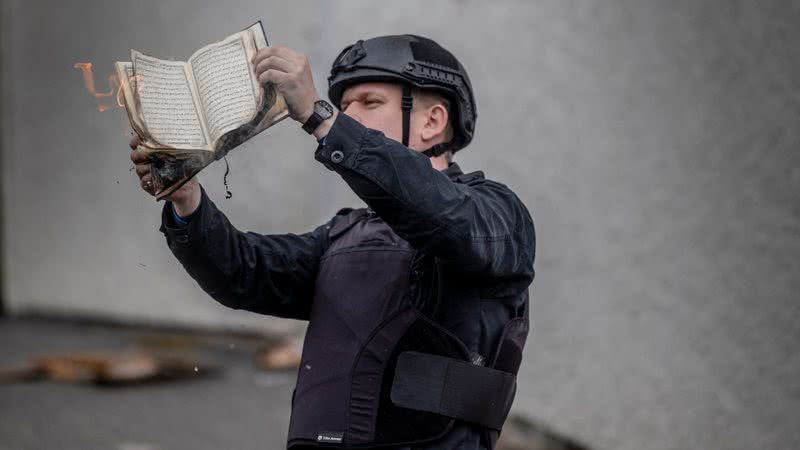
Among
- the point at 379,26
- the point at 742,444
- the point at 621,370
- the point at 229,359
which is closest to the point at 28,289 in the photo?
the point at 229,359

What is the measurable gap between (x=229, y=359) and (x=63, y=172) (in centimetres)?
295

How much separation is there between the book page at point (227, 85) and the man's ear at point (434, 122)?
0.64 m

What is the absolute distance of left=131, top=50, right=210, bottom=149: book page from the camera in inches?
92.4

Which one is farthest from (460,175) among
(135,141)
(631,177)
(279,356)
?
(279,356)

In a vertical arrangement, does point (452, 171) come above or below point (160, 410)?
above

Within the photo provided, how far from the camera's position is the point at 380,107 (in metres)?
2.74

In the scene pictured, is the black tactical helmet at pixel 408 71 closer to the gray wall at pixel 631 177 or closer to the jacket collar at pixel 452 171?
the jacket collar at pixel 452 171

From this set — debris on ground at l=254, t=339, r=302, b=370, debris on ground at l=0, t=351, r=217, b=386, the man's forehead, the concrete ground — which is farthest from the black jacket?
debris on ground at l=0, t=351, r=217, b=386

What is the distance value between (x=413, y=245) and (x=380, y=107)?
0.53 meters

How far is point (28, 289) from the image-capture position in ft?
33.6

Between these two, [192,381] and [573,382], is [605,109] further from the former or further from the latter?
[192,381]

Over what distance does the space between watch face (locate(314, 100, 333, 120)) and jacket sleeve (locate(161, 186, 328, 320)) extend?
510mm

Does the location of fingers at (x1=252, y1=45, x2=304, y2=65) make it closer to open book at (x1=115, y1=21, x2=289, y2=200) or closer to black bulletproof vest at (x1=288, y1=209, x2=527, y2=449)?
open book at (x1=115, y1=21, x2=289, y2=200)

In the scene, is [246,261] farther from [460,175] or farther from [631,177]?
[631,177]
